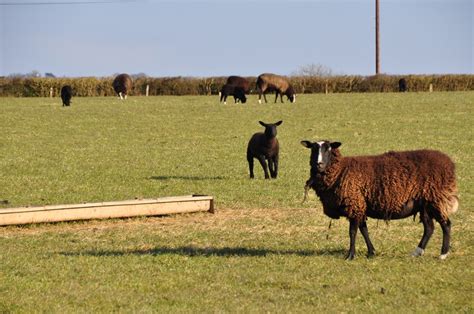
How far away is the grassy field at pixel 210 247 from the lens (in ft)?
32.8

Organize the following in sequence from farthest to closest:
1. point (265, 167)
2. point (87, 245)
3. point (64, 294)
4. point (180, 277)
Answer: point (265, 167)
point (87, 245)
point (180, 277)
point (64, 294)

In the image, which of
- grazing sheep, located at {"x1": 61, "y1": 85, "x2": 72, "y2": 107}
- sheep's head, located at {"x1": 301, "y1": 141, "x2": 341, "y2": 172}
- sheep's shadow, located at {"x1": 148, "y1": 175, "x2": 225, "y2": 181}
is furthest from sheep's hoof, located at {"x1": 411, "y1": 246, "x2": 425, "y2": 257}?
grazing sheep, located at {"x1": 61, "y1": 85, "x2": 72, "y2": 107}

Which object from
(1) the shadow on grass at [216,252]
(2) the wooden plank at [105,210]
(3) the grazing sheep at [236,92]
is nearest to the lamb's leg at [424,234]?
(1) the shadow on grass at [216,252]

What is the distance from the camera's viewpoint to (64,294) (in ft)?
33.8

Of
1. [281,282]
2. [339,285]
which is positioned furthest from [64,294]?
[339,285]

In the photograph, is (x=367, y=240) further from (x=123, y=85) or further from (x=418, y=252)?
(x=123, y=85)

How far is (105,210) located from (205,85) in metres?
71.3

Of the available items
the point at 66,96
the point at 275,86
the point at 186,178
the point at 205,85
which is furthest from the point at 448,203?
the point at 205,85

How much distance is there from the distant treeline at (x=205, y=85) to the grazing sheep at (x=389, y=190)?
238ft

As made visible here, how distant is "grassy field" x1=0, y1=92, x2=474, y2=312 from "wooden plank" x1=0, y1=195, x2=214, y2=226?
151 mm

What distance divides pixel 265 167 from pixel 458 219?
6742mm

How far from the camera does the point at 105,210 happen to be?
51.6 feet

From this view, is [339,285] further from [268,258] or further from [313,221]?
[313,221]

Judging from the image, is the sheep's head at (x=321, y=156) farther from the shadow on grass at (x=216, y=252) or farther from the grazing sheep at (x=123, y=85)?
the grazing sheep at (x=123, y=85)
